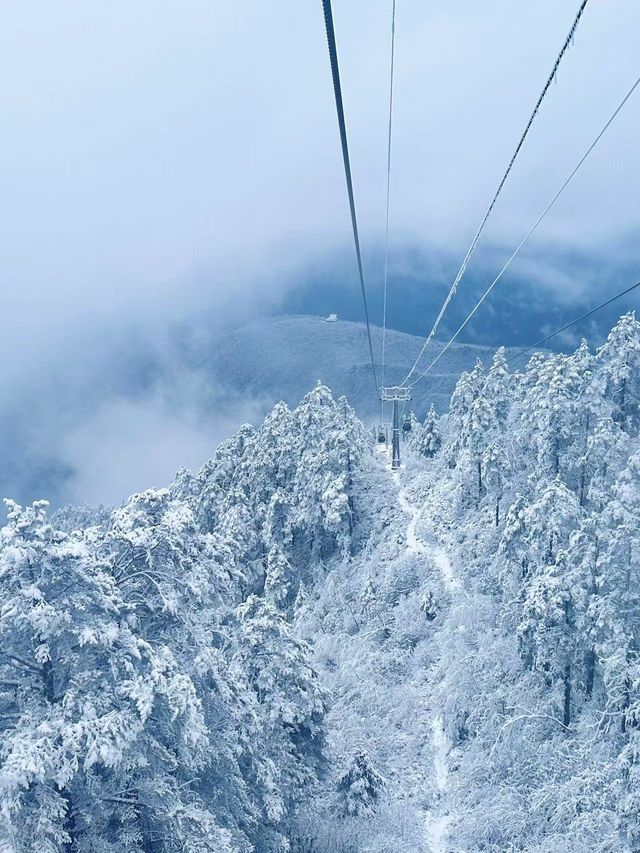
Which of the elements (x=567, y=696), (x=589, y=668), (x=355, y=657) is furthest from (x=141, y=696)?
(x=355, y=657)

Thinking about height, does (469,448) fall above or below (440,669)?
above

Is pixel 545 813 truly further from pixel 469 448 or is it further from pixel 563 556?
pixel 469 448

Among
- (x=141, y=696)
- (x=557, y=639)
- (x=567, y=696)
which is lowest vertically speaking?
(x=567, y=696)

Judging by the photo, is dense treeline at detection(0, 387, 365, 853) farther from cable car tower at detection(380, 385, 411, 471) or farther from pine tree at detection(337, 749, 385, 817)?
cable car tower at detection(380, 385, 411, 471)

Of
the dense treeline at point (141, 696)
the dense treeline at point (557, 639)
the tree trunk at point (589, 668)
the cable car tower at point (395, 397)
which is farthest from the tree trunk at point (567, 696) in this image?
the cable car tower at point (395, 397)

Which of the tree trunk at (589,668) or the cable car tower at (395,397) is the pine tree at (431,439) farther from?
the tree trunk at (589,668)

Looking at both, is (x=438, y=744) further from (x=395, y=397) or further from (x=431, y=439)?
(x=431, y=439)

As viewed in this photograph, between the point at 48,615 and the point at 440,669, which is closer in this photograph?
the point at 48,615

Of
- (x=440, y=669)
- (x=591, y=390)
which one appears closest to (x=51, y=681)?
(x=440, y=669)
